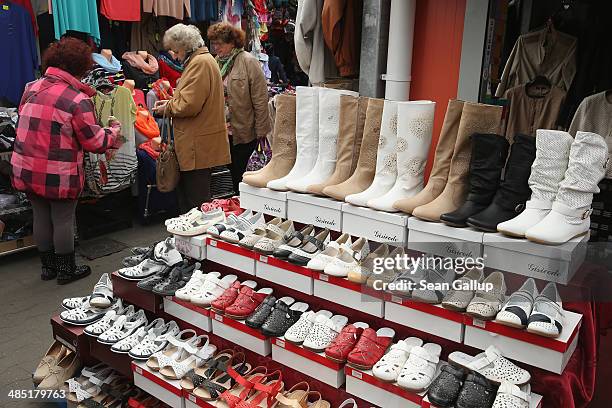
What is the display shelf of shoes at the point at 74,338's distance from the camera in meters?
2.65

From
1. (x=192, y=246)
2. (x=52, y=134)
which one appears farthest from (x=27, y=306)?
(x=192, y=246)

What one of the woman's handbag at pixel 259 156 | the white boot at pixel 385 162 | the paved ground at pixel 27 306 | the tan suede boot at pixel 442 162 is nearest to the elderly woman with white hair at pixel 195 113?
the woman's handbag at pixel 259 156

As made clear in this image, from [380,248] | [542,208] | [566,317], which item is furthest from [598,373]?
[380,248]

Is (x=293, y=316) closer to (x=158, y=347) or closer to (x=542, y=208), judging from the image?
(x=158, y=347)

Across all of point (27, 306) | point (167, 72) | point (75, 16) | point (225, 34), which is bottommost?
point (27, 306)

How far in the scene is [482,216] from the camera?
6.03 feet

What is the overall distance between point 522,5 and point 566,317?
2493 millimetres

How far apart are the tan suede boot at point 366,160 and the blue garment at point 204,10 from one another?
453cm

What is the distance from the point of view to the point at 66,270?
4086 mm

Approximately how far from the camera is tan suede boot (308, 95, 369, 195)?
88.3 inches

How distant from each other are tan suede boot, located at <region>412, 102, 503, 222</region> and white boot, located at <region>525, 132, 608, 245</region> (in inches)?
12.2

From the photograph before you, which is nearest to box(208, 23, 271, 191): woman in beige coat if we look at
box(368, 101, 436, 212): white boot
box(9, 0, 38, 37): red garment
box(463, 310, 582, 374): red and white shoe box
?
box(9, 0, 38, 37): red garment

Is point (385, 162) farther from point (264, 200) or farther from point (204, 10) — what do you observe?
point (204, 10)

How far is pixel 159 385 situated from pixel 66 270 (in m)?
2.17
